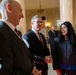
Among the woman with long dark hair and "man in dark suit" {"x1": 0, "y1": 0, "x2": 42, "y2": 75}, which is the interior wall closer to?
the woman with long dark hair

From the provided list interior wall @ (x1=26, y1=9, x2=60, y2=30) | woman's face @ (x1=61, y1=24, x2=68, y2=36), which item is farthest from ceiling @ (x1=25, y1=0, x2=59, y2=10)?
woman's face @ (x1=61, y1=24, x2=68, y2=36)

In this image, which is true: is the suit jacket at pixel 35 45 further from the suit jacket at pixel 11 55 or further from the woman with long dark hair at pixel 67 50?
the suit jacket at pixel 11 55

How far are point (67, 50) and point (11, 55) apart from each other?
4.52ft

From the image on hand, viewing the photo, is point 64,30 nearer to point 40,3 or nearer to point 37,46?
point 37,46

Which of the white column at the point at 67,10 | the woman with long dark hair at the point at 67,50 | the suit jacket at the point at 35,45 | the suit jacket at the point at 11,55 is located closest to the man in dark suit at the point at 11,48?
the suit jacket at the point at 11,55

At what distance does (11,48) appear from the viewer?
4.11 feet

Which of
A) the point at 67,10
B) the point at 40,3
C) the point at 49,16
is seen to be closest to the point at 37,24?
the point at 67,10

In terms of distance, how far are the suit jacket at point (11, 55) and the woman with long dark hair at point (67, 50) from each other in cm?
114

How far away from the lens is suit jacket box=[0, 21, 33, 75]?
116 centimetres

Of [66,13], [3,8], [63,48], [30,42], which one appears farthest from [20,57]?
[66,13]

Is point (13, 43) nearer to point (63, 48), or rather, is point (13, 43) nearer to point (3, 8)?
point (3, 8)

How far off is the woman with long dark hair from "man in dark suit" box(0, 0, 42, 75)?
3.41 ft

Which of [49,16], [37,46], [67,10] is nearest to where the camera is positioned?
[37,46]

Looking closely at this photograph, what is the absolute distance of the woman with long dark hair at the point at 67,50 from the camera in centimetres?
241
